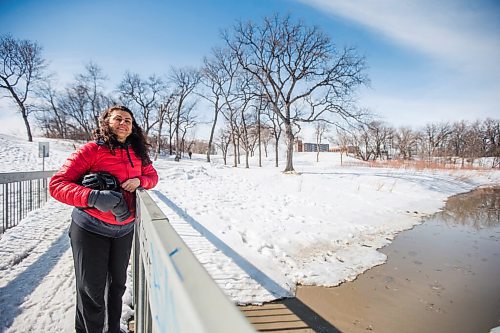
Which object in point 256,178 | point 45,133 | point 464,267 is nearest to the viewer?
point 464,267

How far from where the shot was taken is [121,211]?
6.88ft

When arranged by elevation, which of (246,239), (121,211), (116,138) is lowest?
(246,239)

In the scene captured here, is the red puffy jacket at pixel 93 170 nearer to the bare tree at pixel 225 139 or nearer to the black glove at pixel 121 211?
the black glove at pixel 121 211

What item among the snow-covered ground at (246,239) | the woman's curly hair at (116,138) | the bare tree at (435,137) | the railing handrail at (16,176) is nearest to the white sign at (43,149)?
the snow-covered ground at (246,239)

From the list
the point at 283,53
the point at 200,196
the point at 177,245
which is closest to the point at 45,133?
the point at 283,53

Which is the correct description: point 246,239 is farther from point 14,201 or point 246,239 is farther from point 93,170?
point 14,201

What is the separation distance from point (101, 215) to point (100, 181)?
0.28 m

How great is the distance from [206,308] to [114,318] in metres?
2.46

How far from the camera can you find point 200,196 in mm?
10031

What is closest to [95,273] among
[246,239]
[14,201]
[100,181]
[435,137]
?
[100,181]

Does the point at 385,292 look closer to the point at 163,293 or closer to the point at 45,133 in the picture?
the point at 163,293

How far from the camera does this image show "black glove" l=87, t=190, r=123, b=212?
1.92 m

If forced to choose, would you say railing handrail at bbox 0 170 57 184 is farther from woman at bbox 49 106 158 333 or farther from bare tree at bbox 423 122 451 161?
bare tree at bbox 423 122 451 161

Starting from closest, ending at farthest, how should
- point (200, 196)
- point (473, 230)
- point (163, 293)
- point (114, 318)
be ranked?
point (163, 293), point (114, 318), point (473, 230), point (200, 196)
